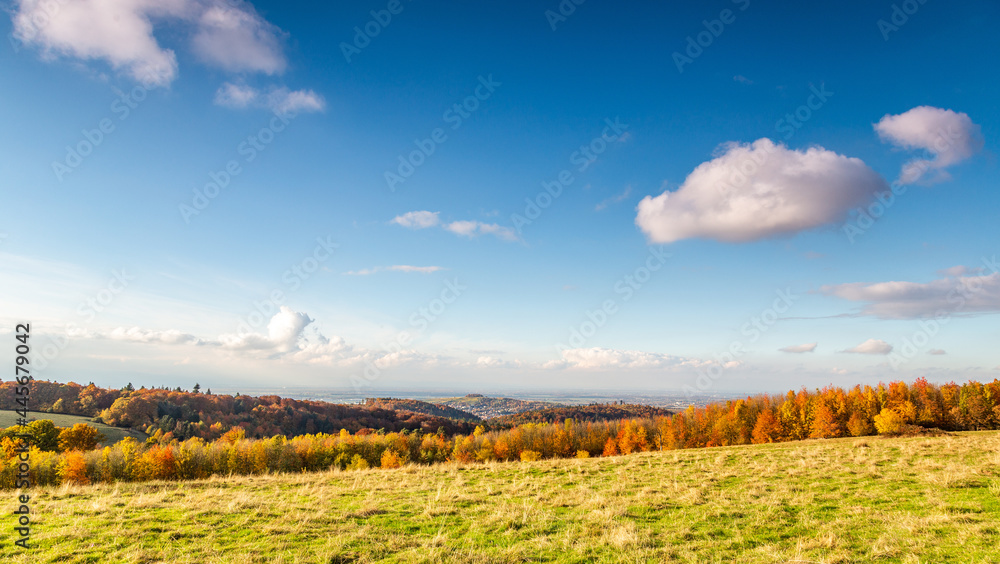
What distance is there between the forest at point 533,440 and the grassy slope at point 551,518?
33.8 m

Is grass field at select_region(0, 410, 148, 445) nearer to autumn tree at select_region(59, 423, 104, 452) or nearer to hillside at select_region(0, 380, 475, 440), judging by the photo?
hillside at select_region(0, 380, 475, 440)

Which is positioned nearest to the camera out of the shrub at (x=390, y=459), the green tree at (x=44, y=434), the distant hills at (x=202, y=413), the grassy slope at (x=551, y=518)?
the grassy slope at (x=551, y=518)

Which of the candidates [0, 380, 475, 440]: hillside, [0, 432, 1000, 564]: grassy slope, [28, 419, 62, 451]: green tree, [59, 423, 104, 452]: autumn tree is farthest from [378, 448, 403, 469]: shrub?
[0, 380, 475, 440]: hillside

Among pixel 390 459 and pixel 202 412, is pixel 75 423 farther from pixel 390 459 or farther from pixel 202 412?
pixel 390 459

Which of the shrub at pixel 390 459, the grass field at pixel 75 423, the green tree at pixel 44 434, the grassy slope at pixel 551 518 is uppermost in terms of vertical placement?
the grassy slope at pixel 551 518

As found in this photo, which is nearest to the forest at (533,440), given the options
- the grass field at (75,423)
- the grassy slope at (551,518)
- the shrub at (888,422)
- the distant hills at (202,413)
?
the shrub at (888,422)

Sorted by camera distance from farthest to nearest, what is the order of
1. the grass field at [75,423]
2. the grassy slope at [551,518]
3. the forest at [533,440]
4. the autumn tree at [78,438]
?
the grass field at [75,423], the autumn tree at [78,438], the forest at [533,440], the grassy slope at [551,518]

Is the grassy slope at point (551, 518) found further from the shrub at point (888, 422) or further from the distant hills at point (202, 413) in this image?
the distant hills at point (202, 413)

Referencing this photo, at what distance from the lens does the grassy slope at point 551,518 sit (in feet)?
26.4

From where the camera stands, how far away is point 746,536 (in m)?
9.21

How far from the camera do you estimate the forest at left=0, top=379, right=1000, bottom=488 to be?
Result: 156 feet

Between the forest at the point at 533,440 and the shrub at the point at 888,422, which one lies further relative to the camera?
the shrub at the point at 888,422

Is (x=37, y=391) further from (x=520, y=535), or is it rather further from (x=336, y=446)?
(x=520, y=535)

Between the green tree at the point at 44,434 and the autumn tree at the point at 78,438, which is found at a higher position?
the green tree at the point at 44,434
